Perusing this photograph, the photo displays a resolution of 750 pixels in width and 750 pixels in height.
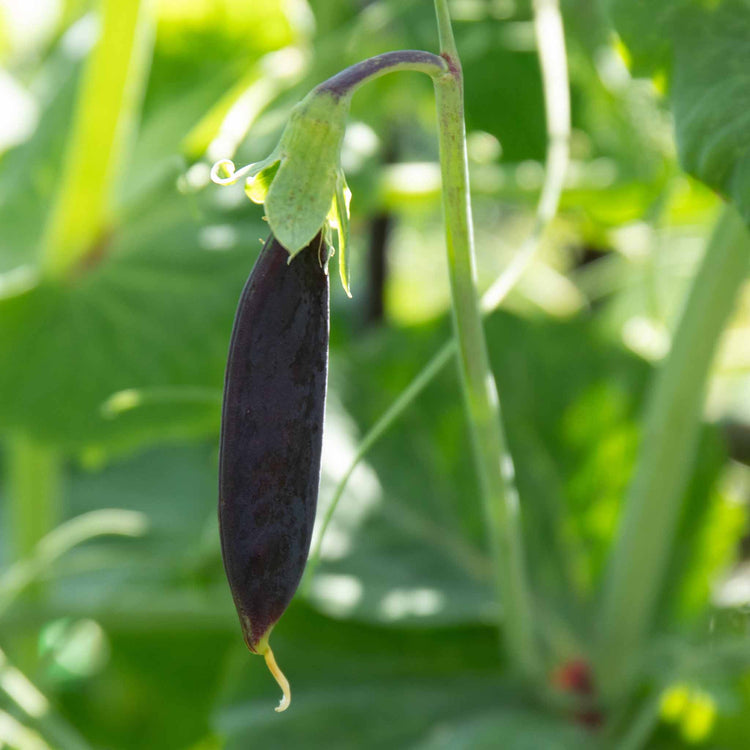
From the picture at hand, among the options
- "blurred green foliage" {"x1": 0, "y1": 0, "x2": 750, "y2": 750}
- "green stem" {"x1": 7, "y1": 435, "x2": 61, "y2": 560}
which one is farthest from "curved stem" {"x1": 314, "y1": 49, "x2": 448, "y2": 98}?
"green stem" {"x1": 7, "y1": 435, "x2": 61, "y2": 560}

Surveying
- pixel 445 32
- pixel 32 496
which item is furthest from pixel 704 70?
pixel 32 496

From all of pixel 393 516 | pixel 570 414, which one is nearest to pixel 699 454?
pixel 570 414

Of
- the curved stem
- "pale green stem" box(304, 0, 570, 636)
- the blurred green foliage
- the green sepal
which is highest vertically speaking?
the curved stem

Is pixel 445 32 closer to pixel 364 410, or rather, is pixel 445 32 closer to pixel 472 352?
pixel 472 352

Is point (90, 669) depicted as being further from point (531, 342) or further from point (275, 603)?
point (275, 603)

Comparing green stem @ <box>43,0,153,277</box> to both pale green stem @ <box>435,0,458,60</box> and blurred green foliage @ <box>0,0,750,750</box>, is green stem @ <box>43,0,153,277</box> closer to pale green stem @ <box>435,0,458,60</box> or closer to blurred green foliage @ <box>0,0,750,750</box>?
blurred green foliage @ <box>0,0,750,750</box>

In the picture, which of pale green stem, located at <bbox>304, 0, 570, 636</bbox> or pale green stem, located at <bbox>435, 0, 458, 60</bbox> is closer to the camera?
pale green stem, located at <bbox>435, 0, 458, 60</bbox>

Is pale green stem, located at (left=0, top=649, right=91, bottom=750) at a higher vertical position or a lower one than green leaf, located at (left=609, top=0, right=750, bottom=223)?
lower
